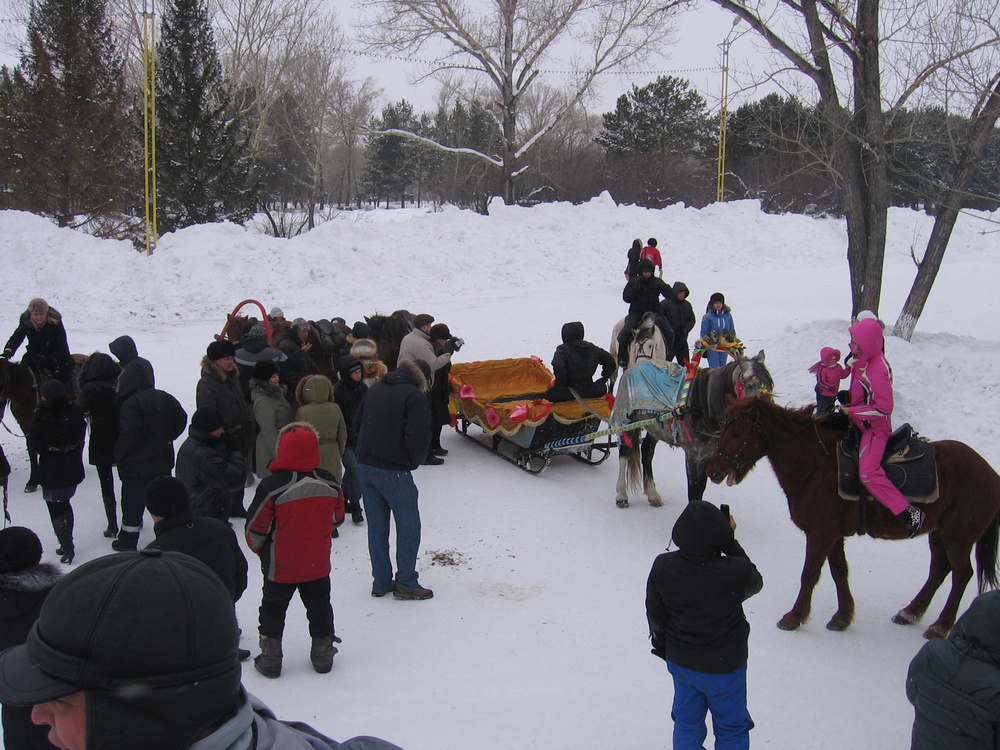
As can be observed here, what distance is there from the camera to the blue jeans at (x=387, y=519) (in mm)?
6379

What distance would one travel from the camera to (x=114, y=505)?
7715 mm

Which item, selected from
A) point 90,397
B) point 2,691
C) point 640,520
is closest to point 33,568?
point 2,691

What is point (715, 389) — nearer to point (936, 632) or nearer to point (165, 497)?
point (936, 632)

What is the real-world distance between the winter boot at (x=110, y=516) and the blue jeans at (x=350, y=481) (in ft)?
6.97

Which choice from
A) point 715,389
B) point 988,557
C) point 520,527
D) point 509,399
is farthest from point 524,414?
point 988,557

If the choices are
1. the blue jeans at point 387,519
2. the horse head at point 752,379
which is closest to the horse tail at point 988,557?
the horse head at point 752,379

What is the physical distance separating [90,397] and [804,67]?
37.6 feet

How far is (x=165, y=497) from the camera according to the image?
4605mm

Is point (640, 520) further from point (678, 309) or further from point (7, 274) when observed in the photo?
point (7, 274)

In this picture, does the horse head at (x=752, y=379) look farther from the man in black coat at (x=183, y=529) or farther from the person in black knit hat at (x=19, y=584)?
the person in black knit hat at (x=19, y=584)

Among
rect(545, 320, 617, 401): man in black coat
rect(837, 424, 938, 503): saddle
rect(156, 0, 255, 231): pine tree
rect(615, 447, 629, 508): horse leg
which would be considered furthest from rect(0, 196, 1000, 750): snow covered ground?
rect(156, 0, 255, 231): pine tree

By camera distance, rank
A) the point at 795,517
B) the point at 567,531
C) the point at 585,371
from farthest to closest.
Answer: the point at 585,371 < the point at 567,531 < the point at 795,517

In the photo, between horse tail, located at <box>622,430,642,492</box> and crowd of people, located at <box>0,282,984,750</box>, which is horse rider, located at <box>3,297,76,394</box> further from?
horse tail, located at <box>622,430,642,492</box>

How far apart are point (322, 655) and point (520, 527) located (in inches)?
123
